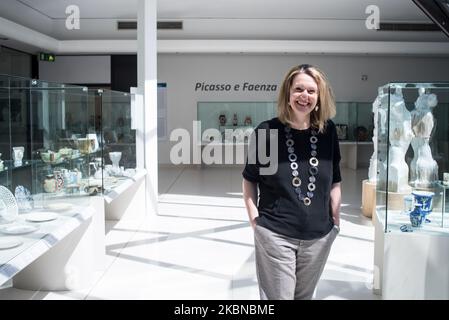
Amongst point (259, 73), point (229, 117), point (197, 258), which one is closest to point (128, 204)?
point (197, 258)

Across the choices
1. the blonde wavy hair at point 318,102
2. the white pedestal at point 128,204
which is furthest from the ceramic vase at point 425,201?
the white pedestal at point 128,204

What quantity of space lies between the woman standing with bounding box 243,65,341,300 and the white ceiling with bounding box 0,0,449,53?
7871 millimetres

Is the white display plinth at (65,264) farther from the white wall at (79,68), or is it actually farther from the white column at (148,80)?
the white wall at (79,68)

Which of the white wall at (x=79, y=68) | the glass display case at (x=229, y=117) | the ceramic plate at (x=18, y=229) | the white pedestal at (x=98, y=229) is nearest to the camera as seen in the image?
the ceramic plate at (x=18, y=229)

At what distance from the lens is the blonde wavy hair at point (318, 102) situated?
2045 millimetres

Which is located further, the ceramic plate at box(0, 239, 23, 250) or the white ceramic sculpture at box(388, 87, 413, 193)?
the white ceramic sculpture at box(388, 87, 413, 193)

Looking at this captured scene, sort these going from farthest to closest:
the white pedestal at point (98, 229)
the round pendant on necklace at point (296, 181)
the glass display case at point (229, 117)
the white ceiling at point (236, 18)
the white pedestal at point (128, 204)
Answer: the glass display case at point (229, 117), the white ceiling at point (236, 18), the white pedestal at point (128, 204), the white pedestal at point (98, 229), the round pendant on necklace at point (296, 181)

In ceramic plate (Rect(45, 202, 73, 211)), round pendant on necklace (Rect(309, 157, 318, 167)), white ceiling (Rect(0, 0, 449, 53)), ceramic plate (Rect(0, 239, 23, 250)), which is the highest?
white ceiling (Rect(0, 0, 449, 53))

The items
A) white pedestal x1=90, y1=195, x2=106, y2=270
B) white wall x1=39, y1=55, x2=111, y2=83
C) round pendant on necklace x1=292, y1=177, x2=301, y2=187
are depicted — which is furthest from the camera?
white wall x1=39, y1=55, x2=111, y2=83

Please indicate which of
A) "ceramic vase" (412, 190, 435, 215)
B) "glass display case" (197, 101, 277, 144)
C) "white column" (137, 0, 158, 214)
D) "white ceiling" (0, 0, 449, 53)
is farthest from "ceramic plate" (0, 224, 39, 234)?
"glass display case" (197, 101, 277, 144)

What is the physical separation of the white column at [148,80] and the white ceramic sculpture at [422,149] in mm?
3693

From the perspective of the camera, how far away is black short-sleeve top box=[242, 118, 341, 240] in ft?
6.59

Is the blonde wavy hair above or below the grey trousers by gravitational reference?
above

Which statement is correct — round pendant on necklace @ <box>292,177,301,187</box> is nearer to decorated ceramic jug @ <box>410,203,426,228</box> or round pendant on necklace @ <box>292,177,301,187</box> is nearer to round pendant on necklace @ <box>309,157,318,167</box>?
round pendant on necklace @ <box>309,157,318,167</box>
